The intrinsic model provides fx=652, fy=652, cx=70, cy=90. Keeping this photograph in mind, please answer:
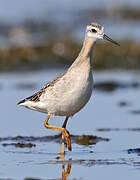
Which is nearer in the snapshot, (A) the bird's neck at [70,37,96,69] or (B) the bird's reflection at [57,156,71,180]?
(B) the bird's reflection at [57,156,71,180]

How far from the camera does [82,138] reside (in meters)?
11.6

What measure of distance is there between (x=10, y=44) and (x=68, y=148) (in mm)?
14096

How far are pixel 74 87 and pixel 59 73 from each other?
882 centimetres

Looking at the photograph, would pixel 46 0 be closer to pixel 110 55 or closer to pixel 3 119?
pixel 110 55

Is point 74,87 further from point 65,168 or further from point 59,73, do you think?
point 59,73

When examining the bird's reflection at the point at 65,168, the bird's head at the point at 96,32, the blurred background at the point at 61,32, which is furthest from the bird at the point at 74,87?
the blurred background at the point at 61,32

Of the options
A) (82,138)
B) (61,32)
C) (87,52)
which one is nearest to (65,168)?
(82,138)

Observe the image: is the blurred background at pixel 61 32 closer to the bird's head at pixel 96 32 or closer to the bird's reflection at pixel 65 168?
the bird's head at pixel 96 32

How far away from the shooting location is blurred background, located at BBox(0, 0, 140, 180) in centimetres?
981

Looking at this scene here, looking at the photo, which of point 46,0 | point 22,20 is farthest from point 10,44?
point 46,0

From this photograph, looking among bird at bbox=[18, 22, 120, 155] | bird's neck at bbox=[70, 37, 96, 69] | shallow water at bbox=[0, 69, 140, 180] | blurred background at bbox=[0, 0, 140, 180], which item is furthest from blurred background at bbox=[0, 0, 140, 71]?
bird's neck at bbox=[70, 37, 96, 69]

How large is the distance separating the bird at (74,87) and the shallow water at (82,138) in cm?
55

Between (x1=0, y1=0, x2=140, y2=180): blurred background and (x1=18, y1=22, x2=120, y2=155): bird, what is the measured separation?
0.70 metres

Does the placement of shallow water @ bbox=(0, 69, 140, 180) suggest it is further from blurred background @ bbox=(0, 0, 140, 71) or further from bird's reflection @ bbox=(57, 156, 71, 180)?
blurred background @ bbox=(0, 0, 140, 71)
